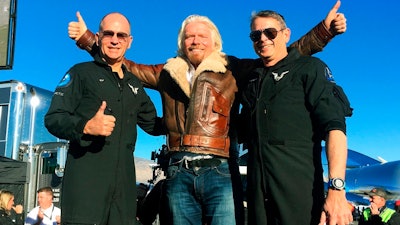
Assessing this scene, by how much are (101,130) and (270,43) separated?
1.22m

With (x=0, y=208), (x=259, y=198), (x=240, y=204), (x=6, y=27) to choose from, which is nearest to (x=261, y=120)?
(x=259, y=198)

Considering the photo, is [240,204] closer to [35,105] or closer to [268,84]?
[268,84]

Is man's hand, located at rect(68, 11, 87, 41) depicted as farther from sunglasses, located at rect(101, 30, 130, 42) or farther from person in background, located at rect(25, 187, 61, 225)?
person in background, located at rect(25, 187, 61, 225)

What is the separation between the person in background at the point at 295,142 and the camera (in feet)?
8.42

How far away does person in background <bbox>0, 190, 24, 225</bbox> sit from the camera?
7.73 m

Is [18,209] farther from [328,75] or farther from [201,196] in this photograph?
[328,75]

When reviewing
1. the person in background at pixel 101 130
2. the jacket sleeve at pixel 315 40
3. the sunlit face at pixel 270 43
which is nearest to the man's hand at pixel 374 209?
the jacket sleeve at pixel 315 40

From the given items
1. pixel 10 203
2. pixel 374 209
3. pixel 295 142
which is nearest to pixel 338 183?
pixel 295 142

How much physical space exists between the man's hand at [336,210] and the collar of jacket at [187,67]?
1260 mm

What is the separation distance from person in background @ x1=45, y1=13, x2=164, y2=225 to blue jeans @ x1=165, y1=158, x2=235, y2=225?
305 mm

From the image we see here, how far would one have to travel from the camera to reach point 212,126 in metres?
3.24

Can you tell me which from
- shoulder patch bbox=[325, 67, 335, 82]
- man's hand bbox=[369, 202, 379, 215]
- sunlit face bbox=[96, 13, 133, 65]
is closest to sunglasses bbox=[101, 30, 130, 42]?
sunlit face bbox=[96, 13, 133, 65]

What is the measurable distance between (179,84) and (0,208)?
19.6 ft

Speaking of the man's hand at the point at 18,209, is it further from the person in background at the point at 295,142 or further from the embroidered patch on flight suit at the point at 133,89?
the person in background at the point at 295,142
